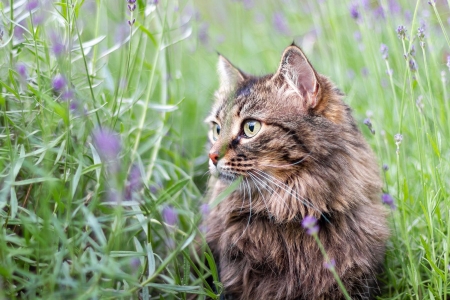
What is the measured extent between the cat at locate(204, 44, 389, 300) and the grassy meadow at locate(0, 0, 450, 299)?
13 cm

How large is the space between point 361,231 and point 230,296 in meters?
0.57

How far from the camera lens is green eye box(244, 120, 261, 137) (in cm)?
197

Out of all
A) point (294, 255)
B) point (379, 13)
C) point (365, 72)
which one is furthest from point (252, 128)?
point (379, 13)

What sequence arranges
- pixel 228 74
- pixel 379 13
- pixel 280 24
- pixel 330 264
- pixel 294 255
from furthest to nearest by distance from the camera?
pixel 280 24
pixel 379 13
pixel 228 74
pixel 294 255
pixel 330 264

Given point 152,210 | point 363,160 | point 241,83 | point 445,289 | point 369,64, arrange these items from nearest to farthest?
point 152,210, point 445,289, point 363,160, point 241,83, point 369,64

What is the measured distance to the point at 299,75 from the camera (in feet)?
6.57

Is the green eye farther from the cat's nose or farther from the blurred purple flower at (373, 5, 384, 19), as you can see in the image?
the blurred purple flower at (373, 5, 384, 19)

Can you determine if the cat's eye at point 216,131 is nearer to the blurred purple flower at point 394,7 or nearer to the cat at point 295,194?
the cat at point 295,194

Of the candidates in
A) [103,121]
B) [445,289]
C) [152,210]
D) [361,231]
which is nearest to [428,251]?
[445,289]

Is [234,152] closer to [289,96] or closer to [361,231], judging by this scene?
[289,96]

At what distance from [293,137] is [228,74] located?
643 millimetres

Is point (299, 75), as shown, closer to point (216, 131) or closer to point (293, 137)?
point (293, 137)

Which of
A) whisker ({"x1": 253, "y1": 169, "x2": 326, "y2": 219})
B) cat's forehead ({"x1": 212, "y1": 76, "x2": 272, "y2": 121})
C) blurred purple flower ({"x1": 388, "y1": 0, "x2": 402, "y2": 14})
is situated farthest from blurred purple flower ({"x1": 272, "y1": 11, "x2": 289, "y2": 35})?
whisker ({"x1": 253, "y1": 169, "x2": 326, "y2": 219})

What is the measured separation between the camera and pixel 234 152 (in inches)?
76.2
